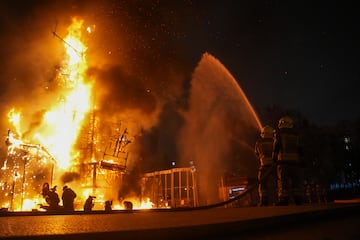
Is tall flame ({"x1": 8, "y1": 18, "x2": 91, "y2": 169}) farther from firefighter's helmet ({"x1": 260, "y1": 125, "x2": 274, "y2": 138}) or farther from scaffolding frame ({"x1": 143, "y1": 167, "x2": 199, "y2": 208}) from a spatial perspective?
firefighter's helmet ({"x1": 260, "y1": 125, "x2": 274, "y2": 138})

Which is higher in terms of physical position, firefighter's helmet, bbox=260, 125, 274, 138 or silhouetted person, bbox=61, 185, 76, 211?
firefighter's helmet, bbox=260, 125, 274, 138

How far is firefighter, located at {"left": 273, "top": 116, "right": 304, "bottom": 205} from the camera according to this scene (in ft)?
27.6

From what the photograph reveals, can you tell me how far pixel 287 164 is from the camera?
8586mm

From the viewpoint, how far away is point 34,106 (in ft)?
78.8

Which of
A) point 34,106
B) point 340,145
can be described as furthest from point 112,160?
point 340,145

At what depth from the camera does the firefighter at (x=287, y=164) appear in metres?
8.41

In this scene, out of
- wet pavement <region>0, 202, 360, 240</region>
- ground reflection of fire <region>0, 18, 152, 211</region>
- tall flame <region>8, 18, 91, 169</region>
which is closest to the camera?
wet pavement <region>0, 202, 360, 240</region>

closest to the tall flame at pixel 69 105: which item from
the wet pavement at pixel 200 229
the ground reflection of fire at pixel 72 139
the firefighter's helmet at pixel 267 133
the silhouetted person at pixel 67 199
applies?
the ground reflection of fire at pixel 72 139

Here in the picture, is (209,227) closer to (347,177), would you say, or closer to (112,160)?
(112,160)

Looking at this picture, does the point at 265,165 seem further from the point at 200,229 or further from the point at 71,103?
the point at 71,103

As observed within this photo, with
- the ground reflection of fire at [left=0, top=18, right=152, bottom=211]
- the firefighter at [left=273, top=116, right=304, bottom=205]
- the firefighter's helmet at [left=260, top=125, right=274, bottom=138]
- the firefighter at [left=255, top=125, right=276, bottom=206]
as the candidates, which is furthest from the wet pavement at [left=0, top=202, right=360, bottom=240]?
the ground reflection of fire at [left=0, top=18, right=152, bottom=211]

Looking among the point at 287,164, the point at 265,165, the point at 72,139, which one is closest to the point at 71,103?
the point at 72,139

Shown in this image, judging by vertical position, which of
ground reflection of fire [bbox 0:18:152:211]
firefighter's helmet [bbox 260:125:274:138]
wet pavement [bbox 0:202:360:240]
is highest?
ground reflection of fire [bbox 0:18:152:211]

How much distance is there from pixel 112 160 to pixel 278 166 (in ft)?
48.2
